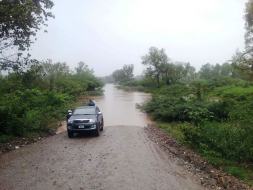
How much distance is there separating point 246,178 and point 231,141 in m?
1.42

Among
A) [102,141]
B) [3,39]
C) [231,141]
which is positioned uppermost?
[3,39]

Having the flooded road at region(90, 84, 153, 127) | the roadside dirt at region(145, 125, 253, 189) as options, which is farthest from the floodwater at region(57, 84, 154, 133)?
the roadside dirt at region(145, 125, 253, 189)

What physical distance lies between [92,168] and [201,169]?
3.20 m

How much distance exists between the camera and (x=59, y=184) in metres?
5.10

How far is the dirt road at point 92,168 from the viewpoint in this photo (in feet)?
16.9

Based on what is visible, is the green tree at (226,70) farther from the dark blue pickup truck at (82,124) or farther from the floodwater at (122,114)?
the dark blue pickup truck at (82,124)

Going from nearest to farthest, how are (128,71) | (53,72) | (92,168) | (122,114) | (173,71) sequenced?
(92,168) → (122,114) → (53,72) → (173,71) → (128,71)

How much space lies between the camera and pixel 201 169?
6332mm

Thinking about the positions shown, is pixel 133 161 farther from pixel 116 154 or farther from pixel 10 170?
pixel 10 170

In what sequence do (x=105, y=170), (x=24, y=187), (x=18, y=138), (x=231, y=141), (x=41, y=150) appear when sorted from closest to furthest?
1. (x=24, y=187)
2. (x=105, y=170)
3. (x=231, y=141)
4. (x=41, y=150)
5. (x=18, y=138)

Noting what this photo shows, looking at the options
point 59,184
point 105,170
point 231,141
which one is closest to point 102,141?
point 105,170

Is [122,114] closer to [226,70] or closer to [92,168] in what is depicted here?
[92,168]

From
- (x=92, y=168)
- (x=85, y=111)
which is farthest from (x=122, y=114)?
(x=92, y=168)

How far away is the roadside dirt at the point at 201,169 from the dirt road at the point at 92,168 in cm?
28
